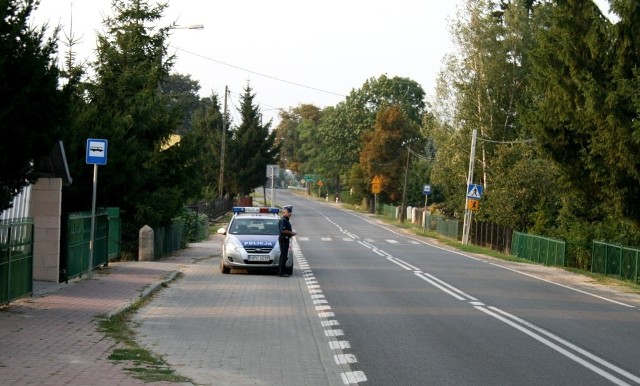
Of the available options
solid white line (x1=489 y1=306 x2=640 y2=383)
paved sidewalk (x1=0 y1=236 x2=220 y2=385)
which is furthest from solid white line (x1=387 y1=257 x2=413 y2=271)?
solid white line (x1=489 y1=306 x2=640 y2=383)

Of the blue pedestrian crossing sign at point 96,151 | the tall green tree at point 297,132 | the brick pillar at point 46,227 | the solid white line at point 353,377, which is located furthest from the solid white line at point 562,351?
the tall green tree at point 297,132

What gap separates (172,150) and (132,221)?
3007 mm

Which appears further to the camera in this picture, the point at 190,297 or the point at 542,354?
the point at 190,297

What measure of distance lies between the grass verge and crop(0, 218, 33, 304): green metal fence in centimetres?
179

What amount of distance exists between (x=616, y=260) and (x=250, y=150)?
58.5 metres

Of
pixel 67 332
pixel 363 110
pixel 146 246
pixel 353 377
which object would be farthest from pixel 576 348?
pixel 363 110

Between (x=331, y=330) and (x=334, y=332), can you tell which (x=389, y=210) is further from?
(x=334, y=332)

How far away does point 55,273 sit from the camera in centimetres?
2047

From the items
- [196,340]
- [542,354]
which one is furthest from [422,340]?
[196,340]

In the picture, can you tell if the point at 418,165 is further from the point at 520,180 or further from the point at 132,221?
the point at 132,221

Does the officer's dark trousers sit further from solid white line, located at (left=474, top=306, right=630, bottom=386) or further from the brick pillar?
solid white line, located at (left=474, top=306, right=630, bottom=386)

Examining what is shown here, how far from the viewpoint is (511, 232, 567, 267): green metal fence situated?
39.3 meters

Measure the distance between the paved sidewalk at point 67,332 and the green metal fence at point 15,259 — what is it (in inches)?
9.2

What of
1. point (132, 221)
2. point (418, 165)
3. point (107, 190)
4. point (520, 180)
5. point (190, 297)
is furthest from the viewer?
point (418, 165)
